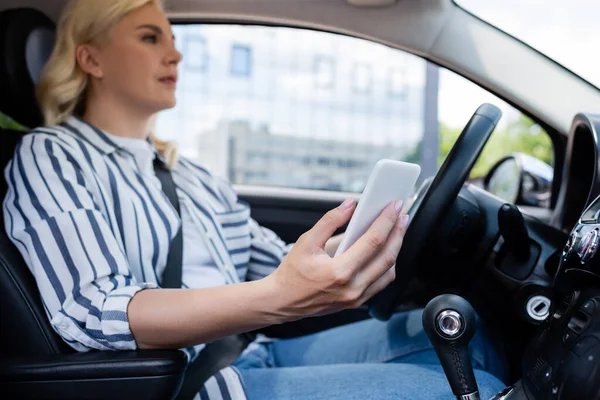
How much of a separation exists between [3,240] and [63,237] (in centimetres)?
11

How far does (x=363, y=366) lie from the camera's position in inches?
43.3

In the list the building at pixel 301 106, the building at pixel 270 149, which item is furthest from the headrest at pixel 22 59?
the building at pixel 301 106

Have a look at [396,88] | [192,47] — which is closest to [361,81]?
[396,88]

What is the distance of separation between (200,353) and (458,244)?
0.50 m

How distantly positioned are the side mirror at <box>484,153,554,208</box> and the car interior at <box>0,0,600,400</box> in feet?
0.25

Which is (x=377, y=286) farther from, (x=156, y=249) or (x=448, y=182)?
(x=156, y=249)

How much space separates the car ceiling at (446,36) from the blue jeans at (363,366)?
0.56 meters

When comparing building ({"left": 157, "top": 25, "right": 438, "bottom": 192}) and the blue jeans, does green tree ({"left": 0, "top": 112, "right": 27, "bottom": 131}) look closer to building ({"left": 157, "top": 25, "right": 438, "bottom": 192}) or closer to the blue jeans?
the blue jeans

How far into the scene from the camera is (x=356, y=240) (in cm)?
76

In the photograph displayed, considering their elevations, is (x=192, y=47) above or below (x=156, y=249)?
above

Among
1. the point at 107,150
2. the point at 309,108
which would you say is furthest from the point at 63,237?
the point at 309,108

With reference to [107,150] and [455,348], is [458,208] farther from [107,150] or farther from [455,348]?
[107,150]

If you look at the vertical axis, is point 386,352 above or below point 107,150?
below

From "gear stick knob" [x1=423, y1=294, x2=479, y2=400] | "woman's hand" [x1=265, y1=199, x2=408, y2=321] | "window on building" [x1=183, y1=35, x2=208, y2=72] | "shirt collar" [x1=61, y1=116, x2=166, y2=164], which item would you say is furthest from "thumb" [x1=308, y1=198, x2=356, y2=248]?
"window on building" [x1=183, y1=35, x2=208, y2=72]
